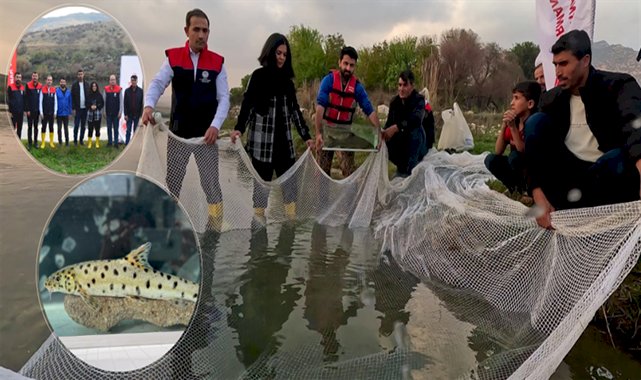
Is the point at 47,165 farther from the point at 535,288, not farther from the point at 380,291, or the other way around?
the point at 535,288

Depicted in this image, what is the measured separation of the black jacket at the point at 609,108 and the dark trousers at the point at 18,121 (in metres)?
2.78

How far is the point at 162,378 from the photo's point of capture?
7.15 ft

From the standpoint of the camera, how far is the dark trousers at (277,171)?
450 centimetres

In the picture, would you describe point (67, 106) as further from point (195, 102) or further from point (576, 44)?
point (576, 44)

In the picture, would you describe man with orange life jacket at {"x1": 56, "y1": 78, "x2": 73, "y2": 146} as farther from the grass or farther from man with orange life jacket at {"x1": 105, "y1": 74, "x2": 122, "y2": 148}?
man with orange life jacket at {"x1": 105, "y1": 74, "x2": 122, "y2": 148}

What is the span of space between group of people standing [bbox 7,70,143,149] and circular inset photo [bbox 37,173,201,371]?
663 mm

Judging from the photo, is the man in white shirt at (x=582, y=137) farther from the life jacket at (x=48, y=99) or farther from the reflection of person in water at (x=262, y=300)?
the life jacket at (x=48, y=99)

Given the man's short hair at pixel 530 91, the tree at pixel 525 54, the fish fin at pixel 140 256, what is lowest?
the fish fin at pixel 140 256

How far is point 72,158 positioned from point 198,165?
154cm

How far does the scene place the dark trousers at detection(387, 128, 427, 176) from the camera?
5.34m

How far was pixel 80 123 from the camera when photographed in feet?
8.55

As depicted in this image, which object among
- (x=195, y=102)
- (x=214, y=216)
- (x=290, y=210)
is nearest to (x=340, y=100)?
(x=290, y=210)

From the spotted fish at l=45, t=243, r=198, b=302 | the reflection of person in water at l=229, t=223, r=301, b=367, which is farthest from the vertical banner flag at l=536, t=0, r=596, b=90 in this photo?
the spotted fish at l=45, t=243, r=198, b=302

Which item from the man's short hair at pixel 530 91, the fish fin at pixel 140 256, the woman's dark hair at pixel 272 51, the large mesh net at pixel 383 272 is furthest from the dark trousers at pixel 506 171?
the fish fin at pixel 140 256
